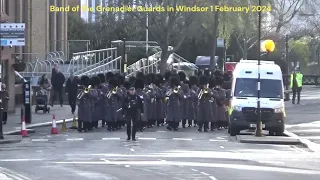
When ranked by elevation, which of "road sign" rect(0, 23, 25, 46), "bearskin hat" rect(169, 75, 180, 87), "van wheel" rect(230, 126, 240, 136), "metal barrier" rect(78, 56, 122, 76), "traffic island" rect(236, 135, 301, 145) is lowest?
"traffic island" rect(236, 135, 301, 145)

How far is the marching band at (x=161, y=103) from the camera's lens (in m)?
29.1

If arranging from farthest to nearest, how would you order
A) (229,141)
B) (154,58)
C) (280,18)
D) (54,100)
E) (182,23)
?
(280,18)
(154,58)
(182,23)
(54,100)
(229,141)

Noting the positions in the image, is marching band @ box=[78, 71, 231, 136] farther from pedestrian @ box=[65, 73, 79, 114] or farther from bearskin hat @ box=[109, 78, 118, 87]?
pedestrian @ box=[65, 73, 79, 114]

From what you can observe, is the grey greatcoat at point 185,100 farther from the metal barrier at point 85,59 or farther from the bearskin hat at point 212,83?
the metal barrier at point 85,59

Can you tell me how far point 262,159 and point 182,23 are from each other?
102 feet

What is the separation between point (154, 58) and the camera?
56312 millimetres

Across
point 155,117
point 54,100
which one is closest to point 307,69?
point 54,100

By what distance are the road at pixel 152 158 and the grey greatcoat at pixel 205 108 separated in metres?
2.43

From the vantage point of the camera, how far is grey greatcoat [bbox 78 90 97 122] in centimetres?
2873

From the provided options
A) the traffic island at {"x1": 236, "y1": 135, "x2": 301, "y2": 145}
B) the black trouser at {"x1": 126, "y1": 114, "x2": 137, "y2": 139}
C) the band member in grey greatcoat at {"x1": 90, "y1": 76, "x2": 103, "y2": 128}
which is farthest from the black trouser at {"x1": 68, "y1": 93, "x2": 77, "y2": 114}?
the traffic island at {"x1": 236, "y1": 135, "x2": 301, "y2": 145}

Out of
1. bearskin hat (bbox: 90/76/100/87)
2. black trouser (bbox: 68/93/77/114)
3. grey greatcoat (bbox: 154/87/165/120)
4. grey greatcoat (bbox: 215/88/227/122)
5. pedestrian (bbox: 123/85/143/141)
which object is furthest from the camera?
black trouser (bbox: 68/93/77/114)

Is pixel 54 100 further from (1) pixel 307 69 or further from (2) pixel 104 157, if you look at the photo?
(1) pixel 307 69

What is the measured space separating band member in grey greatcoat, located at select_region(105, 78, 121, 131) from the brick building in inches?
249

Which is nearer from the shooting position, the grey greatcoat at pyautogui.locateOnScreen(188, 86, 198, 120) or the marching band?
the marching band
